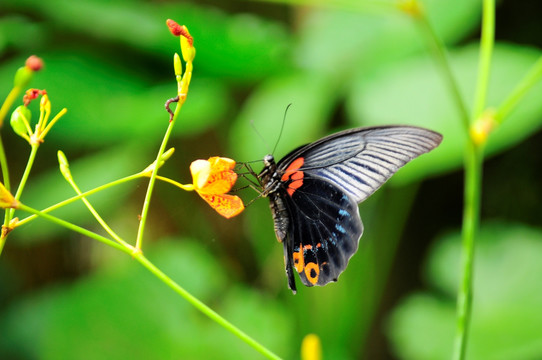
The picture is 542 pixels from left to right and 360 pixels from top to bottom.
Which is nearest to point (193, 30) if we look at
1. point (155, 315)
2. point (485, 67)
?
point (155, 315)

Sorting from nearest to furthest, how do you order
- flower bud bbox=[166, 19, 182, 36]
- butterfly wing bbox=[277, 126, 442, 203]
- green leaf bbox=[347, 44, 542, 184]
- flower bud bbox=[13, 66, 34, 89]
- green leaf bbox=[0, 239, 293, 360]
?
flower bud bbox=[13, 66, 34, 89]
flower bud bbox=[166, 19, 182, 36]
butterfly wing bbox=[277, 126, 442, 203]
green leaf bbox=[347, 44, 542, 184]
green leaf bbox=[0, 239, 293, 360]

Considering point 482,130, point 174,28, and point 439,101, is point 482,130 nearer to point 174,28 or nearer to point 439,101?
point 174,28

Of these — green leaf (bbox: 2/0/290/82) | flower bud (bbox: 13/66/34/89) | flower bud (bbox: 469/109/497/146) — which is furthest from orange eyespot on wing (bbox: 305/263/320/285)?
A: green leaf (bbox: 2/0/290/82)

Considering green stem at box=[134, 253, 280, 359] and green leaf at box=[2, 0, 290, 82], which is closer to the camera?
green stem at box=[134, 253, 280, 359]

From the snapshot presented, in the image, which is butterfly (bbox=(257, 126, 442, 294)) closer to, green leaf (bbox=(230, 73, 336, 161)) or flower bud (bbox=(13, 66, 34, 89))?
flower bud (bbox=(13, 66, 34, 89))

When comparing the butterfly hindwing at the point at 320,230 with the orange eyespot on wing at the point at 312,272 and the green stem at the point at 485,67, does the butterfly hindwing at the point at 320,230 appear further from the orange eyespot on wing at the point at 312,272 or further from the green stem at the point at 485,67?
the green stem at the point at 485,67

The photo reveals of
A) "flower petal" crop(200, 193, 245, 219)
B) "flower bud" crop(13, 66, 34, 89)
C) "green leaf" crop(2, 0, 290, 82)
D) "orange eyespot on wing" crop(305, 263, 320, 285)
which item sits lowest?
"flower bud" crop(13, 66, 34, 89)

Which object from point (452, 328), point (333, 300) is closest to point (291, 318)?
point (333, 300)
